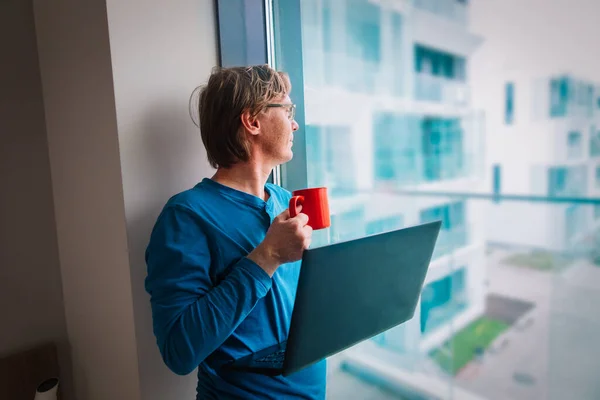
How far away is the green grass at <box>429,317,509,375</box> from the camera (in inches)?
58.7

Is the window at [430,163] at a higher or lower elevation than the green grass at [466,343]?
higher

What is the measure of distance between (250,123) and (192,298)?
0.42 m

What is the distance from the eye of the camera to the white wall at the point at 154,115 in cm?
105

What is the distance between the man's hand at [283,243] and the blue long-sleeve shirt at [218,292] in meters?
0.02

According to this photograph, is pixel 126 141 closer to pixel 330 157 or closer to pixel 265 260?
pixel 265 260

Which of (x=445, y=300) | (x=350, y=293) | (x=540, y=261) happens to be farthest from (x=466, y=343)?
(x=350, y=293)

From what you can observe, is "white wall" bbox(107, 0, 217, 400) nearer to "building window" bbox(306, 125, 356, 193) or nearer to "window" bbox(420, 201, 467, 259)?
"building window" bbox(306, 125, 356, 193)

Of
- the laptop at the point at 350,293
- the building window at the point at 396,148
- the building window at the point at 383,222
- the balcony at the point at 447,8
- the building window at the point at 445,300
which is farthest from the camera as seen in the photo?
the building window at the point at 383,222

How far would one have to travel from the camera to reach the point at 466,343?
163 centimetres

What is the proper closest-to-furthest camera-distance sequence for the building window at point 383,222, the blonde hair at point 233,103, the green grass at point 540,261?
1. the blonde hair at point 233,103
2. the green grass at point 540,261
3. the building window at point 383,222

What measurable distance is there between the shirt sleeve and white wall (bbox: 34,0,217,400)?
32cm

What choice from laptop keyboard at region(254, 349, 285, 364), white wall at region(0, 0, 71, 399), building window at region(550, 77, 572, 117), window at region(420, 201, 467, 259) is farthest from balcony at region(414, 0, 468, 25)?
white wall at region(0, 0, 71, 399)

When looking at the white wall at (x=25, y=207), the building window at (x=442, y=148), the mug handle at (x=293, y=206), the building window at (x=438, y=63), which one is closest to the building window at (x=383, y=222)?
the building window at (x=442, y=148)

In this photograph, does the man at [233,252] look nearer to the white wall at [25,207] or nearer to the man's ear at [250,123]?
the man's ear at [250,123]
